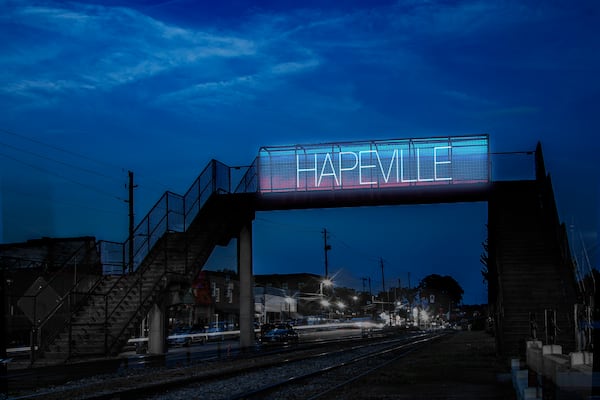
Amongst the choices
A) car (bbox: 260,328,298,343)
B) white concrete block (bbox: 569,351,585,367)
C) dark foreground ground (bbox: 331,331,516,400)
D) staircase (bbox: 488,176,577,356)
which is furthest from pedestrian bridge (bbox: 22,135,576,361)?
white concrete block (bbox: 569,351,585,367)

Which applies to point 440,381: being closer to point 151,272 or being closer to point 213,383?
point 213,383

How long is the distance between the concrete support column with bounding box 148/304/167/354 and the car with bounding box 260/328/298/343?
1876 cm

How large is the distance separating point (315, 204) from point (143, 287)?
962cm

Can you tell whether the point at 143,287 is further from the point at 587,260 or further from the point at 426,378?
the point at 587,260

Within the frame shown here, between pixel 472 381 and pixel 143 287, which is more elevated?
pixel 143 287

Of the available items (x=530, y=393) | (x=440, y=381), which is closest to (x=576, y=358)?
(x=530, y=393)

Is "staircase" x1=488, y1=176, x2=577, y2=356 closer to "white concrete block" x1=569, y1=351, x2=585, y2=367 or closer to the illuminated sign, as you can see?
the illuminated sign

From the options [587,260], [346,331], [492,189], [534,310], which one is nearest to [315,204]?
[492,189]

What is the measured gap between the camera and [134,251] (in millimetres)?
33844

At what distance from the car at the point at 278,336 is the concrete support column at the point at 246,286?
1080 cm

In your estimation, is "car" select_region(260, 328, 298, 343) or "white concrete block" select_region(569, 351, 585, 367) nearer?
"white concrete block" select_region(569, 351, 585, 367)

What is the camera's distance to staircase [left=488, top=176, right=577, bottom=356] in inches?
1093

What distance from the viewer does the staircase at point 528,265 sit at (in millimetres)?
27766

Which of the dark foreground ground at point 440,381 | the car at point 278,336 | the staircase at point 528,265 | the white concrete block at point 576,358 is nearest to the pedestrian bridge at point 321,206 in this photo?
the staircase at point 528,265
